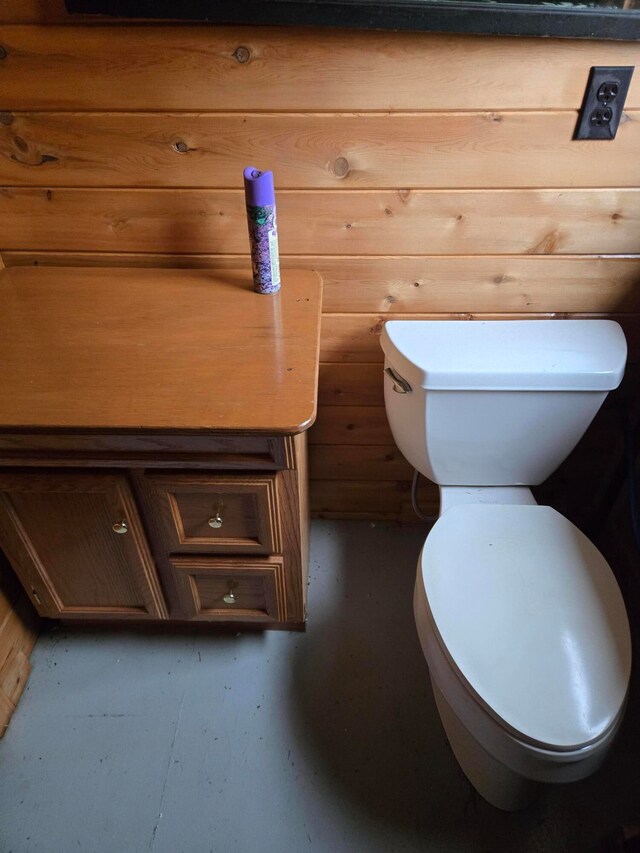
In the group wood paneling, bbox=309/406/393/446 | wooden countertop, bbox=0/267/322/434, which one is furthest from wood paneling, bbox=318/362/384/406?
wooden countertop, bbox=0/267/322/434

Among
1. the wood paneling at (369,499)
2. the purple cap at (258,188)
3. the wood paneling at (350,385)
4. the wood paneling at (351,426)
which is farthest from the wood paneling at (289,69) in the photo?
the wood paneling at (369,499)

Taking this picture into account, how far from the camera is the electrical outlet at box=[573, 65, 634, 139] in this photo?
3.00ft

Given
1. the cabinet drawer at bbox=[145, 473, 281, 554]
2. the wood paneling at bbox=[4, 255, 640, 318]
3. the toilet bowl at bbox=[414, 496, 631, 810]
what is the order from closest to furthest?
1. the toilet bowl at bbox=[414, 496, 631, 810]
2. the cabinet drawer at bbox=[145, 473, 281, 554]
3. the wood paneling at bbox=[4, 255, 640, 318]

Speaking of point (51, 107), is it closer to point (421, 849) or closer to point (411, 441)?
point (411, 441)

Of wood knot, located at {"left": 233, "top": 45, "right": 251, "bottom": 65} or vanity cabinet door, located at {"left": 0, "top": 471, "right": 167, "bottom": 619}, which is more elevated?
wood knot, located at {"left": 233, "top": 45, "right": 251, "bottom": 65}

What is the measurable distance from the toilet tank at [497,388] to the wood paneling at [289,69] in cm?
42

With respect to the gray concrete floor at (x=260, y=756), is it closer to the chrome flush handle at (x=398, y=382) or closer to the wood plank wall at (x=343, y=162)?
the chrome flush handle at (x=398, y=382)

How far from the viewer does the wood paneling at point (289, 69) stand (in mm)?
909

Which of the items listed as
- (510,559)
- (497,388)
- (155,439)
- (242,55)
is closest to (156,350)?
(155,439)

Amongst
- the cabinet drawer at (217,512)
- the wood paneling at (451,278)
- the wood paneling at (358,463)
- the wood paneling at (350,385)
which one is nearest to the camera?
the cabinet drawer at (217,512)

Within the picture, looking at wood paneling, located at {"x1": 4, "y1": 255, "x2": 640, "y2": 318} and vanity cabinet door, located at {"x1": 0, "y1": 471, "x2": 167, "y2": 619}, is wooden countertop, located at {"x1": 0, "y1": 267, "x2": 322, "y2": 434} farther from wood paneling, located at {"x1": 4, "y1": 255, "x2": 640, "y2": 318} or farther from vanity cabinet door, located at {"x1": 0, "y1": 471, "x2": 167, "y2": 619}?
vanity cabinet door, located at {"x1": 0, "y1": 471, "x2": 167, "y2": 619}

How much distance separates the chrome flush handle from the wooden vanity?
0.21m

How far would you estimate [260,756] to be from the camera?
1.13m

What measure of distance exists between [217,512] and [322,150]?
72cm
